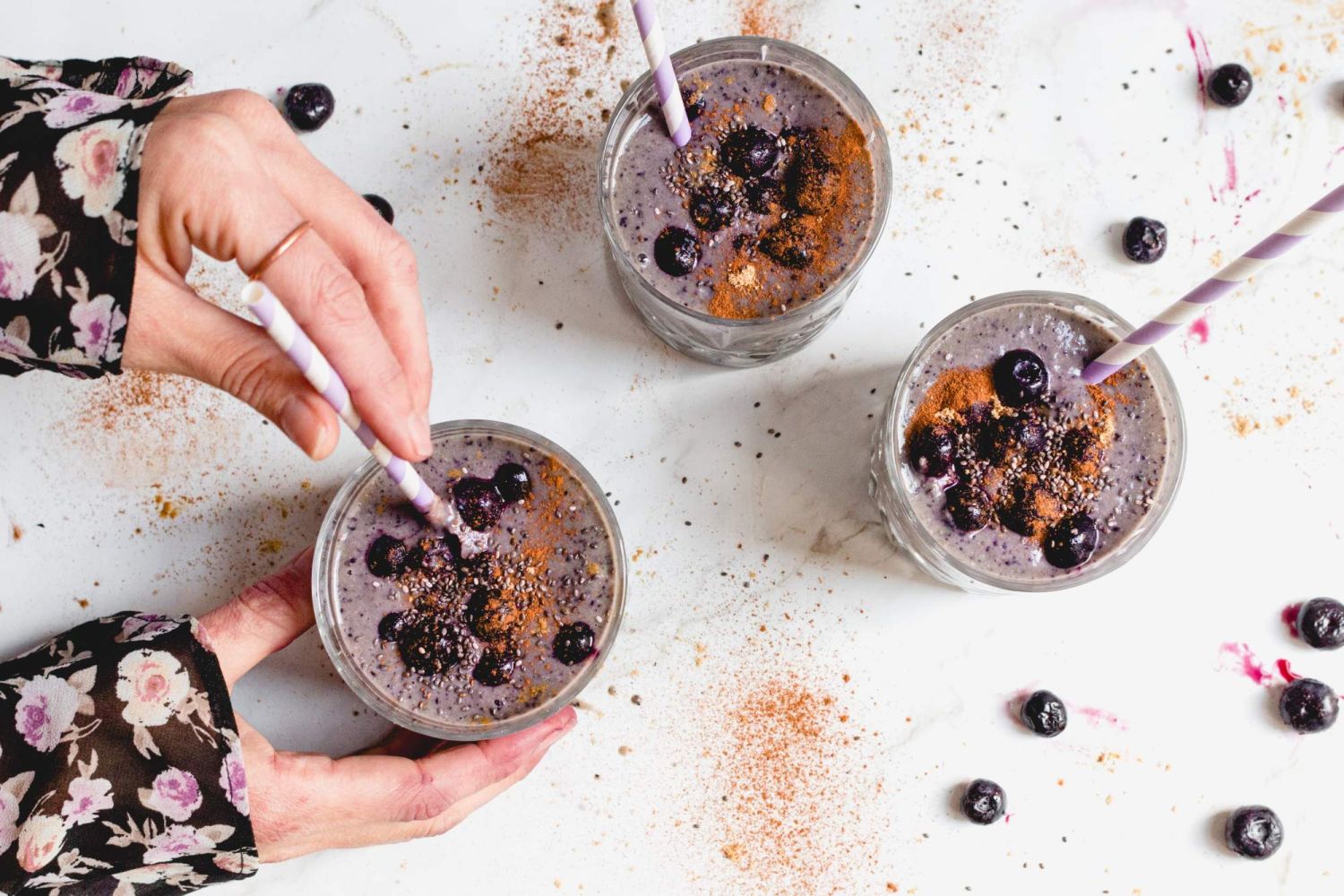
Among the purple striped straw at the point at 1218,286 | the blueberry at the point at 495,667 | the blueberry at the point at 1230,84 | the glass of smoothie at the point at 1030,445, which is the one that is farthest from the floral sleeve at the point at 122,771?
the blueberry at the point at 1230,84

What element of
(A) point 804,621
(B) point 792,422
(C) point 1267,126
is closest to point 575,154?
(B) point 792,422

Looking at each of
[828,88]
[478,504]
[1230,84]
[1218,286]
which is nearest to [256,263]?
[478,504]

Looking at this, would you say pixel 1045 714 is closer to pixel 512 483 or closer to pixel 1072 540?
pixel 1072 540

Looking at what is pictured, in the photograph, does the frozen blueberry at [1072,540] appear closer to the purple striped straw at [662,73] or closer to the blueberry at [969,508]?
the blueberry at [969,508]

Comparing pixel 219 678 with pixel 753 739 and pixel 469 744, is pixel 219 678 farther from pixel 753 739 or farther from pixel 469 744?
pixel 753 739

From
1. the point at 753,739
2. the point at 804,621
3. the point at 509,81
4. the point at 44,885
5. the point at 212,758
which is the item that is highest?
the point at 509,81
